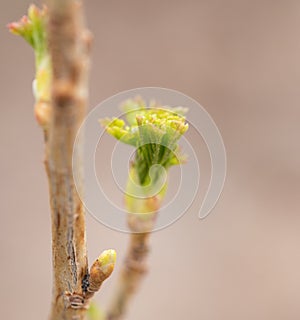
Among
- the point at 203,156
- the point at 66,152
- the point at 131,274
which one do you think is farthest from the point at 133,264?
the point at 203,156

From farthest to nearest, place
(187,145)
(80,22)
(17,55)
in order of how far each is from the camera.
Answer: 1. (17,55)
2. (187,145)
3. (80,22)

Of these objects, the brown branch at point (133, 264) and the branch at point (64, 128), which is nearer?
the branch at point (64, 128)

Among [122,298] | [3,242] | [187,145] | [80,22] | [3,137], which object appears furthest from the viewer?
[3,137]

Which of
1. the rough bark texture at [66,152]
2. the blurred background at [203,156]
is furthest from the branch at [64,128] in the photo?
the blurred background at [203,156]

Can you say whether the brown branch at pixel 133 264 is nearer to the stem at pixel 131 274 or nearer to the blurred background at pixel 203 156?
the stem at pixel 131 274

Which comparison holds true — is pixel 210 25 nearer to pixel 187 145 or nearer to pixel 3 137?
pixel 3 137

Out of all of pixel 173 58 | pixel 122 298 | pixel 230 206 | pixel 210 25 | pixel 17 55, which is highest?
pixel 210 25

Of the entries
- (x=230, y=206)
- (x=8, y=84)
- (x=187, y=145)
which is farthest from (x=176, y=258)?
(x=187, y=145)
